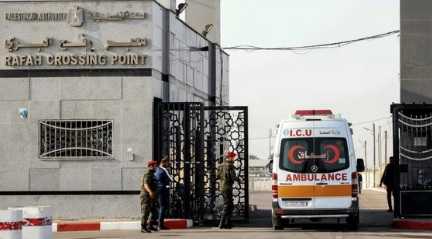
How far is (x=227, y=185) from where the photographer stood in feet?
69.4

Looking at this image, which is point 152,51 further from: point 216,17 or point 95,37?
point 216,17

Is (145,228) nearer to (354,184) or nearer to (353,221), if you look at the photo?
(353,221)

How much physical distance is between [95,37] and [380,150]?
101m

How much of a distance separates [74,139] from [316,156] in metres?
6.21

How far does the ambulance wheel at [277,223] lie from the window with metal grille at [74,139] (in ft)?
14.9

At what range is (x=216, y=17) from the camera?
35.8 metres

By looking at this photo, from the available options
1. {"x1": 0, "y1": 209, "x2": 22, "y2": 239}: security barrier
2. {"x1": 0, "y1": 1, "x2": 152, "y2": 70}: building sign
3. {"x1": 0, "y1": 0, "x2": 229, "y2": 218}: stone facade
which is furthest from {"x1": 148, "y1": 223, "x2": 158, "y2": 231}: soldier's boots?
{"x1": 0, "y1": 209, "x2": 22, "y2": 239}: security barrier

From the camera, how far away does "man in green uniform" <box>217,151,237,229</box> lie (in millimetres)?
21156

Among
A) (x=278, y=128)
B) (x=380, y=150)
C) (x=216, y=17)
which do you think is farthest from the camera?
(x=380, y=150)

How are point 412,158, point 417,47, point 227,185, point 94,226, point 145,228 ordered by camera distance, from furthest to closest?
point 417,47 → point 412,158 → point 94,226 → point 227,185 → point 145,228

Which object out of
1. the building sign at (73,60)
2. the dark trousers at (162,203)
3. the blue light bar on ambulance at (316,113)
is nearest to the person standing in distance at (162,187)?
the dark trousers at (162,203)

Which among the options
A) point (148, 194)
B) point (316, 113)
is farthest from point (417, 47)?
point (148, 194)

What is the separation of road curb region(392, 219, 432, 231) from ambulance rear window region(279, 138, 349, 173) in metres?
2.65

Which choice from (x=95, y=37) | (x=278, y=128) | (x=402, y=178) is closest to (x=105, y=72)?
(x=95, y=37)
